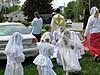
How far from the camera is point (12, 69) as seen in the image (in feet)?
32.0

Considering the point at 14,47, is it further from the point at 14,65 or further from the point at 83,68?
Answer: the point at 83,68

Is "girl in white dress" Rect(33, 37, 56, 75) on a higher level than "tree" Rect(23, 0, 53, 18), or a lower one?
higher

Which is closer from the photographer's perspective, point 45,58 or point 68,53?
point 45,58

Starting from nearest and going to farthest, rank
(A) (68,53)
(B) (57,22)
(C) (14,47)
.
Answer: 1. (C) (14,47)
2. (A) (68,53)
3. (B) (57,22)

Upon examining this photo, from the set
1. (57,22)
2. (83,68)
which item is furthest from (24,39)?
(83,68)

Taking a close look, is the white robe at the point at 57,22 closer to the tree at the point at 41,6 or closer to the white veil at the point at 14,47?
the white veil at the point at 14,47

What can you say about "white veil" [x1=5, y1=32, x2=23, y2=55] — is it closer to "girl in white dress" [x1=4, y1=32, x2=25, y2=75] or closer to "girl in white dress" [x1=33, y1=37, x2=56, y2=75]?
"girl in white dress" [x1=4, y1=32, x2=25, y2=75]

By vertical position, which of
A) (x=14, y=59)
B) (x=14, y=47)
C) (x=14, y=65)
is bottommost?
(x=14, y=65)

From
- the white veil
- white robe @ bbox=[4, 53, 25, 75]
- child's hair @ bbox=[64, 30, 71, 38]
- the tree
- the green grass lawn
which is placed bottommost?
the tree

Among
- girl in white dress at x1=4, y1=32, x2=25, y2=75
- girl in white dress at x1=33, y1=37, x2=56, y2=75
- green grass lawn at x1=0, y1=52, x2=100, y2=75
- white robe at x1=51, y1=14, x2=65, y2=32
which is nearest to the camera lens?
girl in white dress at x1=4, y1=32, x2=25, y2=75

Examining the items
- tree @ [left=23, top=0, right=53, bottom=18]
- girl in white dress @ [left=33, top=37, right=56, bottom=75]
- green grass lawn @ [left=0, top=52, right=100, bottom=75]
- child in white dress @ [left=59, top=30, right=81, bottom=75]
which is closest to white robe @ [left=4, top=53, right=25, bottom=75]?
girl in white dress @ [left=33, top=37, right=56, bottom=75]

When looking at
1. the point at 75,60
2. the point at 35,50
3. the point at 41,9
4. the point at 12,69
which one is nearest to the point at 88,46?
the point at 35,50

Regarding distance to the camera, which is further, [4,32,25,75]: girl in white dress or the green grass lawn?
the green grass lawn

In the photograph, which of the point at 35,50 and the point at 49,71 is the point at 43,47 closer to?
the point at 49,71
